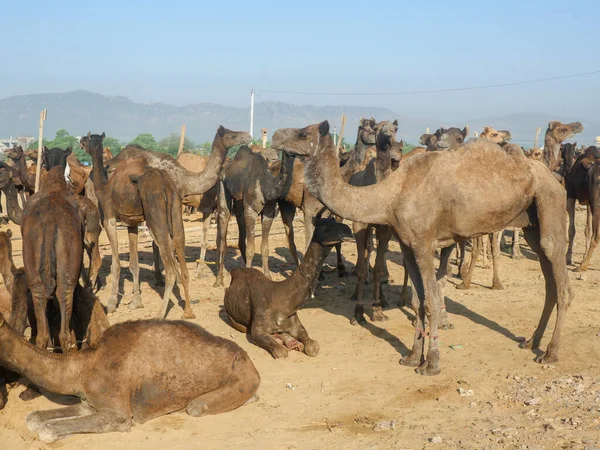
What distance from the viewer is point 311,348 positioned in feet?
30.5

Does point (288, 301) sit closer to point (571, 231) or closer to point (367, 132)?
point (367, 132)

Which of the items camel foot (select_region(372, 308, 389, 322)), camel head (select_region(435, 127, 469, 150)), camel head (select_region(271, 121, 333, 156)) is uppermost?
camel head (select_region(271, 121, 333, 156))

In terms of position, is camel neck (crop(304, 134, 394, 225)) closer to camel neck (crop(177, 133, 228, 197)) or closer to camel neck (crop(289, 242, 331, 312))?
camel neck (crop(289, 242, 331, 312))

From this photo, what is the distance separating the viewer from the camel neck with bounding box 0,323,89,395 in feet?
20.4

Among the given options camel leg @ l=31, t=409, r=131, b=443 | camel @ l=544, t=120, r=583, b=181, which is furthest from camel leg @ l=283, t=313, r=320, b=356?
camel @ l=544, t=120, r=583, b=181

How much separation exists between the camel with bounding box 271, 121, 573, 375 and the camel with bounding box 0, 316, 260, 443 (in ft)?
7.99

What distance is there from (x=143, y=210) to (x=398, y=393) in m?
5.44

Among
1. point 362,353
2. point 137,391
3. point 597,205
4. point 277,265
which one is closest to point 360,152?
point 277,265

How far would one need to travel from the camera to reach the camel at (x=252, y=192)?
43.1 feet

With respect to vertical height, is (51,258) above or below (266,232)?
above

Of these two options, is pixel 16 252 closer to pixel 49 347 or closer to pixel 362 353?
pixel 49 347

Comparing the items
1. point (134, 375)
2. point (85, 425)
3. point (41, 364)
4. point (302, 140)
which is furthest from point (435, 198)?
point (41, 364)

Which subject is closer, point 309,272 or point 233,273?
point 309,272

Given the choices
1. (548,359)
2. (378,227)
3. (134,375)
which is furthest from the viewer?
(378,227)
